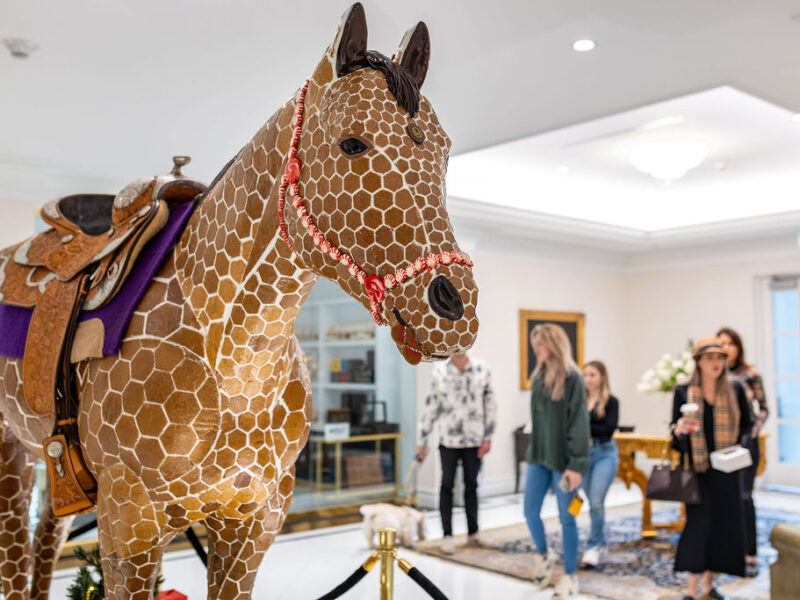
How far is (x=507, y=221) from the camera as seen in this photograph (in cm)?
730

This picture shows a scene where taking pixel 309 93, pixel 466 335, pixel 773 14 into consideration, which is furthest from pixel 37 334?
pixel 773 14

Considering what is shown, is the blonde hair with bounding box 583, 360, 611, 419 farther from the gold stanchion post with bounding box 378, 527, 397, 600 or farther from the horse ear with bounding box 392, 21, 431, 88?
the horse ear with bounding box 392, 21, 431, 88

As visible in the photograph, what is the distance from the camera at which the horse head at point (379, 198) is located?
36.7 inches

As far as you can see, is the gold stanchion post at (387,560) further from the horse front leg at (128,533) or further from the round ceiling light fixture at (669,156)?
the round ceiling light fixture at (669,156)

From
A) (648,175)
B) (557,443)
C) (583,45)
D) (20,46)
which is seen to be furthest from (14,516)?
(648,175)

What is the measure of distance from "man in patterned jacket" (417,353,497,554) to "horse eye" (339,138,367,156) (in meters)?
4.31

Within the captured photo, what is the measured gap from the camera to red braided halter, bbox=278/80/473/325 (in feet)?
3.08

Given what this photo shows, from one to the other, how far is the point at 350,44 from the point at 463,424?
4486 millimetres

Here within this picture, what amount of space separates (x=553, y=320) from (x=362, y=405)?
8.98 feet

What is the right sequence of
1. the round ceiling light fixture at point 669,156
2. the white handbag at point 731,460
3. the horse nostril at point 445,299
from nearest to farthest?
the horse nostril at point 445,299 → the white handbag at point 731,460 → the round ceiling light fixture at point 669,156

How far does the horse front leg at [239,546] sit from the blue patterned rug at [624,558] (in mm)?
3431

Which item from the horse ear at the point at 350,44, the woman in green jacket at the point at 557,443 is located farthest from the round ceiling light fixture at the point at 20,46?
the woman in green jacket at the point at 557,443

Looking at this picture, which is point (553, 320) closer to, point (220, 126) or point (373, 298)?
point (220, 126)

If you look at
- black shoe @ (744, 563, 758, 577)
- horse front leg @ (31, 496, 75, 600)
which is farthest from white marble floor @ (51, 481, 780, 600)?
horse front leg @ (31, 496, 75, 600)
